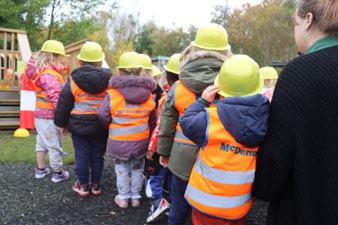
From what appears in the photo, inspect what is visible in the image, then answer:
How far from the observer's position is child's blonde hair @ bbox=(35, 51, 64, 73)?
4367 millimetres

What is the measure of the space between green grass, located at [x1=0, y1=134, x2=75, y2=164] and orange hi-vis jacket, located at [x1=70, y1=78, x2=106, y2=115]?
1.98 meters

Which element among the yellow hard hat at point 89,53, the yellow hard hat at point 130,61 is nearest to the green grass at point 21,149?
the yellow hard hat at point 89,53

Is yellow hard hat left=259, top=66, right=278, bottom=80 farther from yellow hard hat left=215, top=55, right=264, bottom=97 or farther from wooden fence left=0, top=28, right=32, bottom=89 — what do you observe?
wooden fence left=0, top=28, right=32, bottom=89

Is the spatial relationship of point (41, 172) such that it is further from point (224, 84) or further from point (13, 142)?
point (224, 84)

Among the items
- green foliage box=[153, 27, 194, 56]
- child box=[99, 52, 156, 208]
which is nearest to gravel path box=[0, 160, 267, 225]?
child box=[99, 52, 156, 208]

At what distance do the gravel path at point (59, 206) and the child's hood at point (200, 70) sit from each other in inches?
71.8

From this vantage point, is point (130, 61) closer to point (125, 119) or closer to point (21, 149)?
point (125, 119)

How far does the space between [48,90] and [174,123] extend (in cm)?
234

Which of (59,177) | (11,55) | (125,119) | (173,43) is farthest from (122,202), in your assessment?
(173,43)

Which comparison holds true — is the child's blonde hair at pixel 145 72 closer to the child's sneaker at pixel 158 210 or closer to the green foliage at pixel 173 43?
the child's sneaker at pixel 158 210

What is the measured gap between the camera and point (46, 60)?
14.5 ft

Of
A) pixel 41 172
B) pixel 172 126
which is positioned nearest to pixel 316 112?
pixel 172 126

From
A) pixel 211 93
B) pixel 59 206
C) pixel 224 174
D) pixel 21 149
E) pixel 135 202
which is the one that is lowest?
pixel 21 149

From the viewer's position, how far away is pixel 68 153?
6082mm
